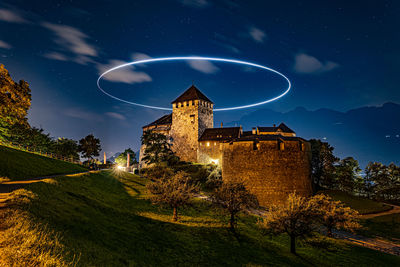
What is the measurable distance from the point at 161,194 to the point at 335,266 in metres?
14.8

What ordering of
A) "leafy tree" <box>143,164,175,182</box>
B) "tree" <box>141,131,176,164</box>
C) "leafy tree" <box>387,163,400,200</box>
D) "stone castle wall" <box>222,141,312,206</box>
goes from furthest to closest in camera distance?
"tree" <box>141,131,176,164</box> → "leafy tree" <box>387,163,400,200</box> → "leafy tree" <box>143,164,175,182</box> → "stone castle wall" <box>222,141,312,206</box>

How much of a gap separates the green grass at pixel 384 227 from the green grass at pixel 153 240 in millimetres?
7402

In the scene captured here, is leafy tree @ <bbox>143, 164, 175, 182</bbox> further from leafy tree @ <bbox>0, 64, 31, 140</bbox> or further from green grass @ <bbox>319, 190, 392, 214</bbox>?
green grass @ <bbox>319, 190, 392, 214</bbox>

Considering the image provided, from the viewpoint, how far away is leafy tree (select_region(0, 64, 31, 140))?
71.5ft

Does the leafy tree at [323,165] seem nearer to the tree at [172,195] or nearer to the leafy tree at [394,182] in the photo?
the leafy tree at [394,182]

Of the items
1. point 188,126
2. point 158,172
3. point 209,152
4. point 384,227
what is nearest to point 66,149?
point 158,172

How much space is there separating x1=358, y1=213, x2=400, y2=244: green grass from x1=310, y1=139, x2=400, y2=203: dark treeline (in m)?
14.0

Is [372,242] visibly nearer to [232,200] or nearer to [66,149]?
[232,200]

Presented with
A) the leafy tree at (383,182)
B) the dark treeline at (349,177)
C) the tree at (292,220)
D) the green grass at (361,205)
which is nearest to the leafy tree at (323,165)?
the dark treeline at (349,177)

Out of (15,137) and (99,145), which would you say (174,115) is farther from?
(15,137)

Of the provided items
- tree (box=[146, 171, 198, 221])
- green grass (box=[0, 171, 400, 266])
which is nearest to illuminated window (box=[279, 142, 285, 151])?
green grass (box=[0, 171, 400, 266])

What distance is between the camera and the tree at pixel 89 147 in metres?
60.4

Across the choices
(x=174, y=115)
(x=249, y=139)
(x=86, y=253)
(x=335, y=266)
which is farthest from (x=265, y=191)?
(x=174, y=115)

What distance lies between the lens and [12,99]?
2258 centimetres
